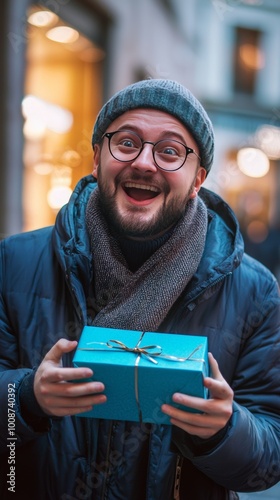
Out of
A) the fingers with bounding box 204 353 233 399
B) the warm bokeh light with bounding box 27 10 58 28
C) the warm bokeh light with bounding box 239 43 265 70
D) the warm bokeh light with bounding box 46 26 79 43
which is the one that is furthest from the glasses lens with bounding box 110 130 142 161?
the warm bokeh light with bounding box 239 43 265 70

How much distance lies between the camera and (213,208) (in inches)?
82.7

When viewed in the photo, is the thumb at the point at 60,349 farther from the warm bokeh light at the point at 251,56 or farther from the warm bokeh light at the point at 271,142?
the warm bokeh light at the point at 251,56

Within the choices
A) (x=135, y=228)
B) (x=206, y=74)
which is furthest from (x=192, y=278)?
(x=206, y=74)

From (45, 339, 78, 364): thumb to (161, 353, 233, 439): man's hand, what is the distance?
0.25m

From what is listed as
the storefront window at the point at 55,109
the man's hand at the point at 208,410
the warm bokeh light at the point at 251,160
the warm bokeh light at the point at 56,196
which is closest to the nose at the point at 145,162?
the man's hand at the point at 208,410

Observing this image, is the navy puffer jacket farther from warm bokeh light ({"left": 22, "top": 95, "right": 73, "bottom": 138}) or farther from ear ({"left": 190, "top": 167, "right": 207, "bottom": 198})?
warm bokeh light ({"left": 22, "top": 95, "right": 73, "bottom": 138})

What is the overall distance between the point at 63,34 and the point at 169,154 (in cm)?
471

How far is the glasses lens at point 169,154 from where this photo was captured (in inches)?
70.6

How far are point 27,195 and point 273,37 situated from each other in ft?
38.4

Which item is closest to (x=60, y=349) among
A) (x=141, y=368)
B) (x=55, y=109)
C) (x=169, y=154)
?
(x=141, y=368)

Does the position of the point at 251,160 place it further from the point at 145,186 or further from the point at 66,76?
the point at 145,186

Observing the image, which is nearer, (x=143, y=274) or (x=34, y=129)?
(x=143, y=274)

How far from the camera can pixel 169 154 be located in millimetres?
1807

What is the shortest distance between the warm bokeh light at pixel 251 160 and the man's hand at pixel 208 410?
9649 mm
